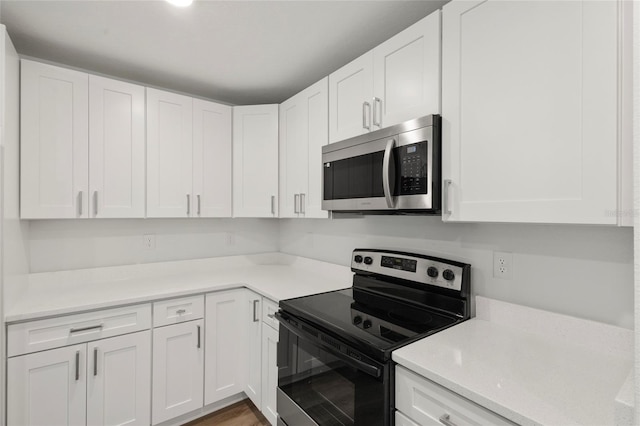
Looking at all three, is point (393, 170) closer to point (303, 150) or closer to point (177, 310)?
point (303, 150)

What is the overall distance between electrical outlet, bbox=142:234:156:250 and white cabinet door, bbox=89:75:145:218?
354 millimetres

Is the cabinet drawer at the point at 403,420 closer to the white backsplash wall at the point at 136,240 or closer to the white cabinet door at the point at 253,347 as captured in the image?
the white cabinet door at the point at 253,347

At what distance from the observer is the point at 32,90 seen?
1.82m

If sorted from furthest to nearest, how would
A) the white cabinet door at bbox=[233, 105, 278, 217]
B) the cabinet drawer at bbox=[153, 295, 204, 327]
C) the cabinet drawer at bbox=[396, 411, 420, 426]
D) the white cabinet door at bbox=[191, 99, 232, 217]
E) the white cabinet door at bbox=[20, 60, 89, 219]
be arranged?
1. the white cabinet door at bbox=[233, 105, 278, 217]
2. the white cabinet door at bbox=[191, 99, 232, 217]
3. the cabinet drawer at bbox=[153, 295, 204, 327]
4. the white cabinet door at bbox=[20, 60, 89, 219]
5. the cabinet drawer at bbox=[396, 411, 420, 426]

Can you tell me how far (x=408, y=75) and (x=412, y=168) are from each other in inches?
17.4

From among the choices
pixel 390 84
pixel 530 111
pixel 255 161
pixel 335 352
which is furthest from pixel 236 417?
pixel 530 111

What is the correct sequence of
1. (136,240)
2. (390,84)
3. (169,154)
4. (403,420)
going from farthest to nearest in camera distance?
(136,240), (169,154), (390,84), (403,420)

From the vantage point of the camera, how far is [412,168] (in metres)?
1.37

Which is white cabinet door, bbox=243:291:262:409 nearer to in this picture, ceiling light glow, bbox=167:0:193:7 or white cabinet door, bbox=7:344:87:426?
white cabinet door, bbox=7:344:87:426

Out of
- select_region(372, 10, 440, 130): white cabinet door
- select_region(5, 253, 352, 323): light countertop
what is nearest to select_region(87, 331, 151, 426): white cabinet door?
select_region(5, 253, 352, 323): light countertop

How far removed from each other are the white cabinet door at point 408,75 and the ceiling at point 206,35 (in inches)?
9.8

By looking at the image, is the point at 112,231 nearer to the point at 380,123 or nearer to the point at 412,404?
the point at 380,123

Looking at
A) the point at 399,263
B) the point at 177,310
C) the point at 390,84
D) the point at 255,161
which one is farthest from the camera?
the point at 255,161

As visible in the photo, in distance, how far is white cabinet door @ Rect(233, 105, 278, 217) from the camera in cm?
254
